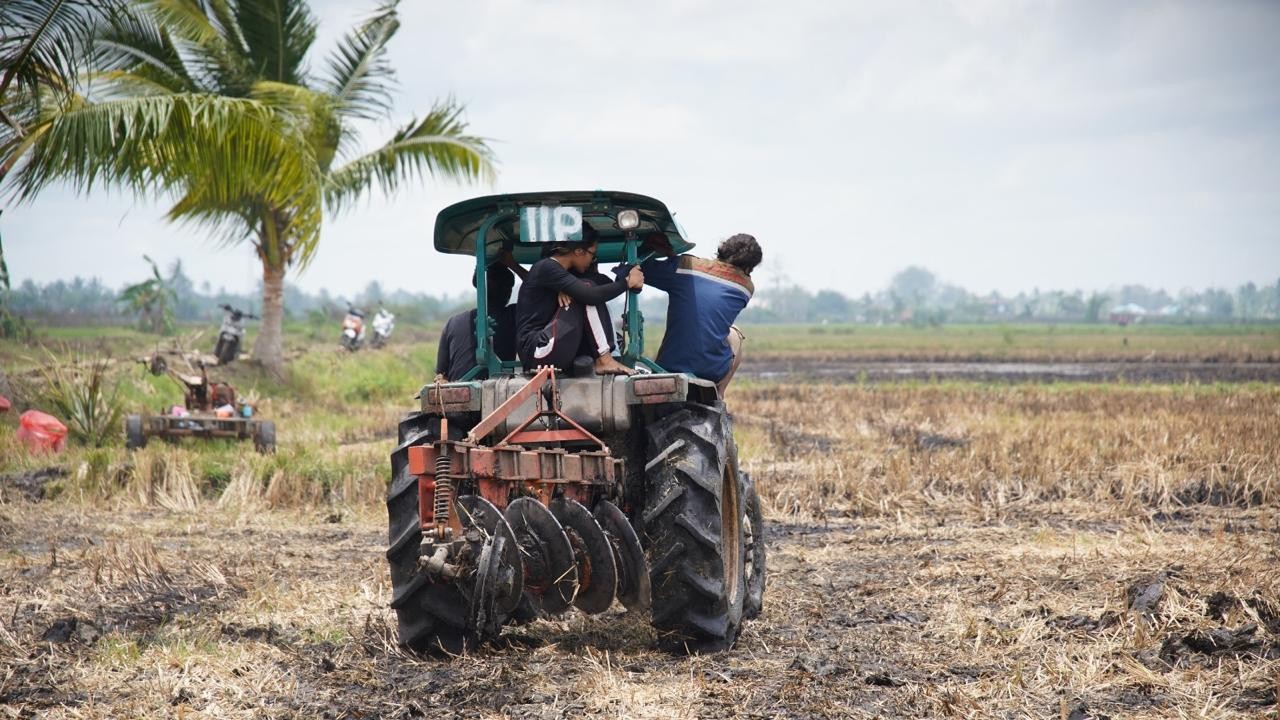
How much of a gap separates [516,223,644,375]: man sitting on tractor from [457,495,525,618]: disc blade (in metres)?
1.07


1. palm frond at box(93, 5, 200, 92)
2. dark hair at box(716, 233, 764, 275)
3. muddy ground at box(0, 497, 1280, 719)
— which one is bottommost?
muddy ground at box(0, 497, 1280, 719)

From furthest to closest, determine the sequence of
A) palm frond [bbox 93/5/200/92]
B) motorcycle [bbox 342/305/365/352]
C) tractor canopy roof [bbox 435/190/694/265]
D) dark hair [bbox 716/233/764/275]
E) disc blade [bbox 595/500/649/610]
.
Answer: motorcycle [bbox 342/305/365/352]
palm frond [bbox 93/5/200/92]
dark hair [bbox 716/233/764/275]
tractor canopy roof [bbox 435/190/694/265]
disc blade [bbox 595/500/649/610]

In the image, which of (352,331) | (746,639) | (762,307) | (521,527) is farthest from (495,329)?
(762,307)

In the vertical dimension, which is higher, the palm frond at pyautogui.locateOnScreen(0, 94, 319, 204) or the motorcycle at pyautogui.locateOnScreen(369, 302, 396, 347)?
the palm frond at pyautogui.locateOnScreen(0, 94, 319, 204)

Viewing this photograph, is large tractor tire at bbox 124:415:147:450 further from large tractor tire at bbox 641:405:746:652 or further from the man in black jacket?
large tractor tire at bbox 641:405:746:652

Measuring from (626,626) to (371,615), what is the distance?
145cm

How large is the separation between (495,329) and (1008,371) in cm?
3411

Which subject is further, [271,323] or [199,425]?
[271,323]

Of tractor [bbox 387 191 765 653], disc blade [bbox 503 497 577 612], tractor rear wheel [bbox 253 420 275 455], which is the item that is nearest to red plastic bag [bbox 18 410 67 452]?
tractor rear wheel [bbox 253 420 275 455]

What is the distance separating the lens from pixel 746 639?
7.05m

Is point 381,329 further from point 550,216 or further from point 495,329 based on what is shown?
point 550,216

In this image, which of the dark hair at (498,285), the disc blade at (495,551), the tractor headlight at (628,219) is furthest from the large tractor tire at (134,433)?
the disc blade at (495,551)

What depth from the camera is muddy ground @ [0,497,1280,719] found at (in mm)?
5672

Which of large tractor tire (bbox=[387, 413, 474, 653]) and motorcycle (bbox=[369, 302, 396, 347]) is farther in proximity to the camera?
motorcycle (bbox=[369, 302, 396, 347])
